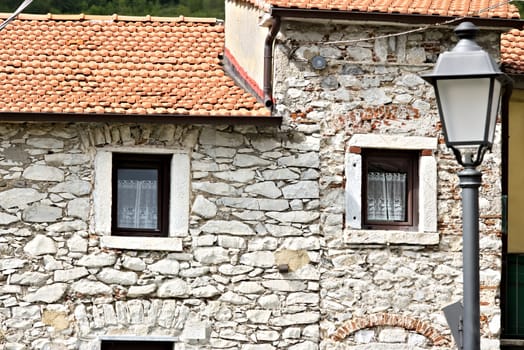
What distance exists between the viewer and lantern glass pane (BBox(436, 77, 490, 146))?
7.18 metres

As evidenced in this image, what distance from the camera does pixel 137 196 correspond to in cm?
1405

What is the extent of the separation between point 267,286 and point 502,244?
2780 mm

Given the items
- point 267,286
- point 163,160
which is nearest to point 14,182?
point 163,160

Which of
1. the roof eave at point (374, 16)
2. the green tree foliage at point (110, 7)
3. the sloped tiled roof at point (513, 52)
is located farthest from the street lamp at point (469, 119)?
the green tree foliage at point (110, 7)

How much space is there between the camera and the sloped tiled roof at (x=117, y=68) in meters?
13.9

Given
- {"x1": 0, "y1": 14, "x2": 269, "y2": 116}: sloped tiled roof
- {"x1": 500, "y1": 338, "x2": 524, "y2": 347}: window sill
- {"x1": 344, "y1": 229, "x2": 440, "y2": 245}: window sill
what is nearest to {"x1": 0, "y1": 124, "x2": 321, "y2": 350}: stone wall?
{"x1": 0, "y1": 14, "x2": 269, "y2": 116}: sloped tiled roof

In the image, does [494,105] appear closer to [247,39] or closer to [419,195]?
[419,195]

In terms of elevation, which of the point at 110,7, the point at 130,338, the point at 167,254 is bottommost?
the point at 130,338

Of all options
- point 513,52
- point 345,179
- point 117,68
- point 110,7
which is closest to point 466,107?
point 345,179

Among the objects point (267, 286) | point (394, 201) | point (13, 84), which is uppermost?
point (13, 84)

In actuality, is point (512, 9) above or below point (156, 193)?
above

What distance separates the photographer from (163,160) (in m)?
14.1

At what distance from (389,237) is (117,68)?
12.2 feet

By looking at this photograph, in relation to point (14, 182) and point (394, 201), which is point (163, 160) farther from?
point (394, 201)
